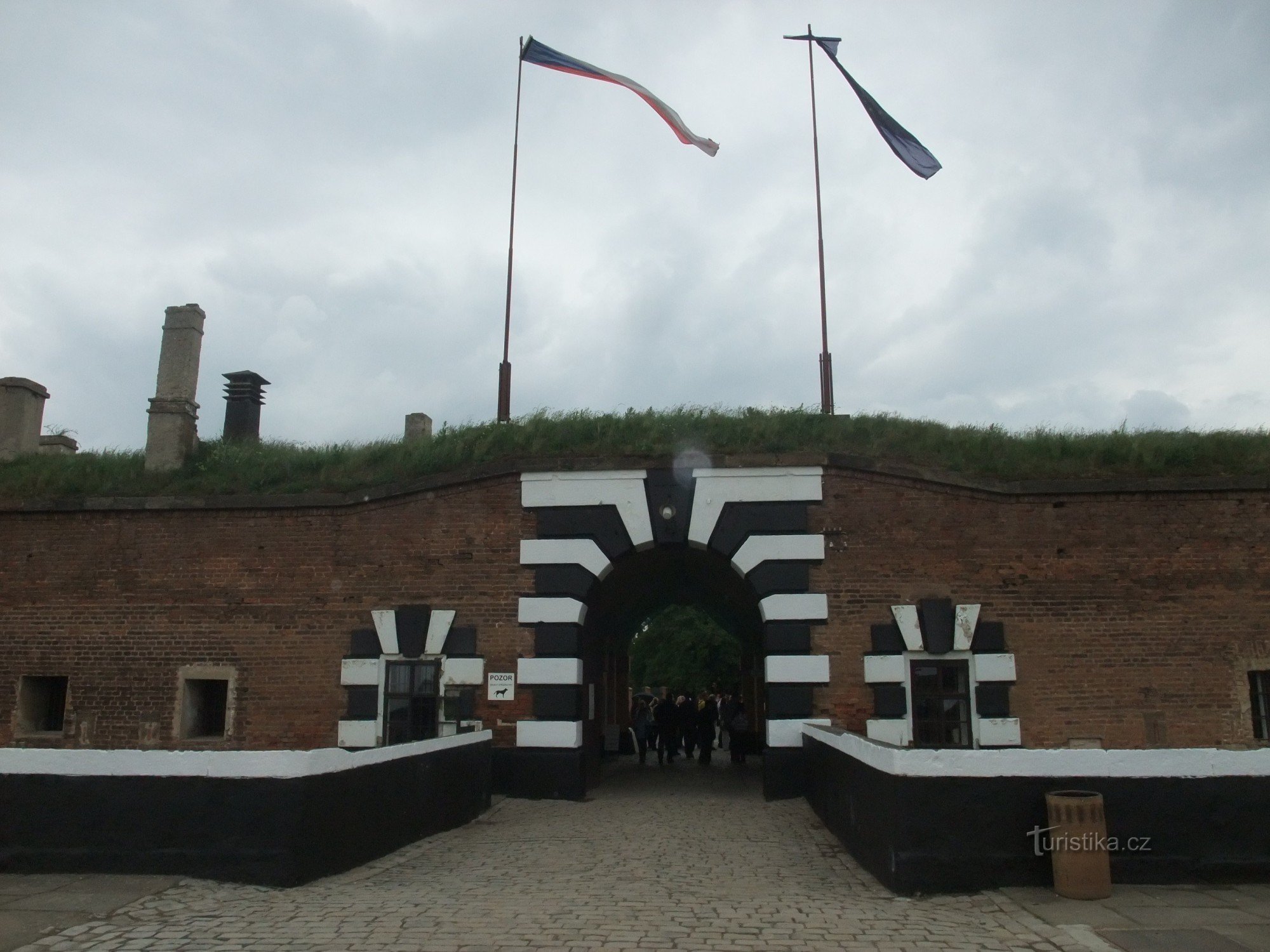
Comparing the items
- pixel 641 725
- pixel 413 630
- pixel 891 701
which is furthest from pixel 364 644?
pixel 641 725

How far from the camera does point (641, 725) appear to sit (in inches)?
907

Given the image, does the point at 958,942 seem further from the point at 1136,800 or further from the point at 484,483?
the point at 484,483

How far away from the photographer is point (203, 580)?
15742 millimetres

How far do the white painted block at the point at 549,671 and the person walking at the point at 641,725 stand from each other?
25.1ft

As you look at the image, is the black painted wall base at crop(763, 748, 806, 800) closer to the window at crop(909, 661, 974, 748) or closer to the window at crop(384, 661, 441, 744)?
the window at crop(909, 661, 974, 748)

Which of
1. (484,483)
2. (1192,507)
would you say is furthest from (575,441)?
(1192,507)

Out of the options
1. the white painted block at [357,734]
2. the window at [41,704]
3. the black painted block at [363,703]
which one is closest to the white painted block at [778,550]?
the black painted block at [363,703]

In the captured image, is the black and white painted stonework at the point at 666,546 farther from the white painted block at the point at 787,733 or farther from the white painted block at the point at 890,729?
the white painted block at the point at 890,729

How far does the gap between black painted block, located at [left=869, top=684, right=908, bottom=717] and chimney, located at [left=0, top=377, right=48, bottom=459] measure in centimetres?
1502

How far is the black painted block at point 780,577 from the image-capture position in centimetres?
1471

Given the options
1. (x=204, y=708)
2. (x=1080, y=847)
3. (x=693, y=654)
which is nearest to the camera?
(x=1080, y=847)

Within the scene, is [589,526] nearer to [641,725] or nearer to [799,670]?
[799,670]

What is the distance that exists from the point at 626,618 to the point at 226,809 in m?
13.1

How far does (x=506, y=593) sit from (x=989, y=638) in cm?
678
